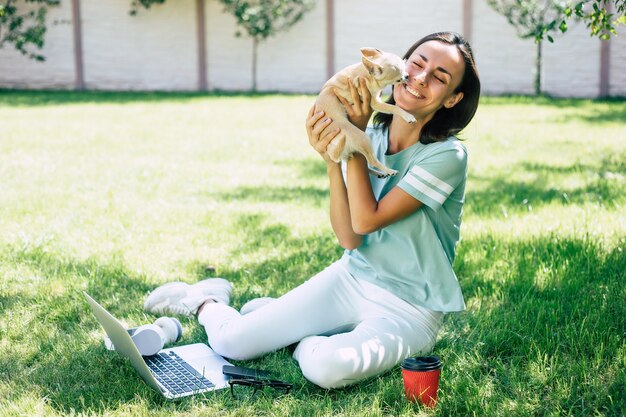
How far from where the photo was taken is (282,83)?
1588 cm

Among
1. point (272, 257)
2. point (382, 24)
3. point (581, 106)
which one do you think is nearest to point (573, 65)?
point (581, 106)

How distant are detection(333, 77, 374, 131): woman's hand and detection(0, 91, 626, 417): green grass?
0.88m

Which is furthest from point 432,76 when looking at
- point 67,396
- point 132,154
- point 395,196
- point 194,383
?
point 132,154

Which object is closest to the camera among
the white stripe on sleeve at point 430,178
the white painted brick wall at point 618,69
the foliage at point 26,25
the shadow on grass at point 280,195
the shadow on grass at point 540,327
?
the shadow on grass at point 540,327

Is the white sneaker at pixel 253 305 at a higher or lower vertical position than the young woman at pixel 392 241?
lower

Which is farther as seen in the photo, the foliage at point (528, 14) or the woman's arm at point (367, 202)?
the foliage at point (528, 14)

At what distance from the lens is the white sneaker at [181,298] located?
3107 mm

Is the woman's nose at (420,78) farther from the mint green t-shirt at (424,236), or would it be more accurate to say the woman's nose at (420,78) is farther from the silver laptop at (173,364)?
the silver laptop at (173,364)

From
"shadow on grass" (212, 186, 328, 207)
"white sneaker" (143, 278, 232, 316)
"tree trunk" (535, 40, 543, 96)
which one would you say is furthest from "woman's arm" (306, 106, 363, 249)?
"tree trunk" (535, 40, 543, 96)

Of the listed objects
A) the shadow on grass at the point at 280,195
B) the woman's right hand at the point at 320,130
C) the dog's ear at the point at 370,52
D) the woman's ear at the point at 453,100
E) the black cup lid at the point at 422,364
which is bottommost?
the shadow on grass at the point at 280,195

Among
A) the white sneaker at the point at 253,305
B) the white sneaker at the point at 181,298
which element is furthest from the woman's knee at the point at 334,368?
the white sneaker at the point at 181,298

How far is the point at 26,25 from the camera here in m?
16.2

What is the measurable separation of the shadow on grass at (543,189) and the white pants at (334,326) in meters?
2.24

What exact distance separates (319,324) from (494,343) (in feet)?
2.15
